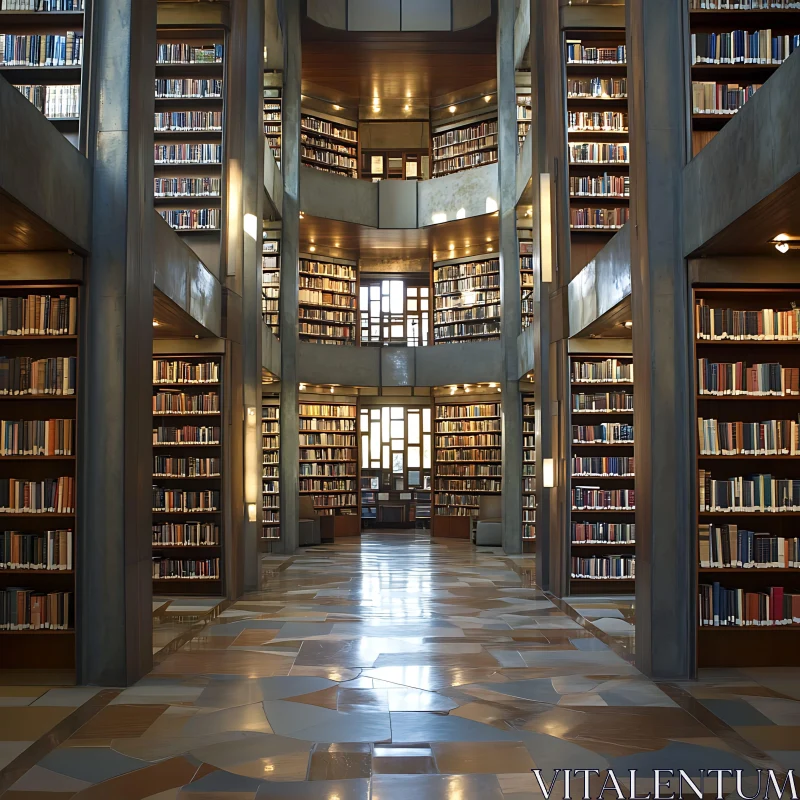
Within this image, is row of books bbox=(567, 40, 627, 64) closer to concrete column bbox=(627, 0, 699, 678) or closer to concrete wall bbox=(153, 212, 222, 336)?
concrete column bbox=(627, 0, 699, 678)

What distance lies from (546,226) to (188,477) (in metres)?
5.01

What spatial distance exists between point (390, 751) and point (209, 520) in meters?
5.98

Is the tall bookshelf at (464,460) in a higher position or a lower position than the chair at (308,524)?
higher

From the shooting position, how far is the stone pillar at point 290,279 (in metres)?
15.2

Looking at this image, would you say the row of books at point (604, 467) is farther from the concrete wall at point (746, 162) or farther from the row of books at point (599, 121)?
the concrete wall at point (746, 162)

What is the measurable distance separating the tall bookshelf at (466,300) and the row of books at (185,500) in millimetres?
8763

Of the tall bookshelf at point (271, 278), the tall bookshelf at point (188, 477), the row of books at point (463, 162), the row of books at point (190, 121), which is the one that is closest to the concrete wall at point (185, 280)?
the tall bookshelf at point (188, 477)

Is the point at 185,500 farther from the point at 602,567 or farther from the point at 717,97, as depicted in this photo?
the point at 717,97

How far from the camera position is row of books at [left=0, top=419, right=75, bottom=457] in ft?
19.9

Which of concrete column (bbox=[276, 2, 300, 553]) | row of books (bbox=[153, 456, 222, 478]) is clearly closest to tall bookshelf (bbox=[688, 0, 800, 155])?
row of books (bbox=[153, 456, 222, 478])

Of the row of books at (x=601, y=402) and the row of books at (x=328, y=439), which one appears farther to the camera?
the row of books at (x=328, y=439)

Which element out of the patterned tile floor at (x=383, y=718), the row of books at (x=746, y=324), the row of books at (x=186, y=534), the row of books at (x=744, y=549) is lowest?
the patterned tile floor at (x=383, y=718)

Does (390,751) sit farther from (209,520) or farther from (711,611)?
(209,520)

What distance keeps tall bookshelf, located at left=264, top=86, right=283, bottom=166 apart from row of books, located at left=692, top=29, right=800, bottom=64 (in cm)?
1031
